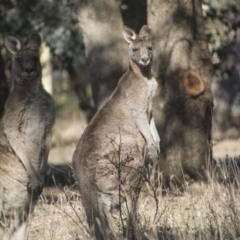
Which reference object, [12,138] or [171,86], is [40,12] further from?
[12,138]

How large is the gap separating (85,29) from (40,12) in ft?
9.29

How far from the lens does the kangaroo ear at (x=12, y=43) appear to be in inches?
288

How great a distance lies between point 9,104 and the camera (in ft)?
23.5

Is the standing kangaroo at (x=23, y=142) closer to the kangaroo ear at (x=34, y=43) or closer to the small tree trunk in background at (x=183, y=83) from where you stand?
the kangaroo ear at (x=34, y=43)

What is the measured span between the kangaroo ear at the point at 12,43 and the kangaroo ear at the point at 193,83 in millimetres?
2430

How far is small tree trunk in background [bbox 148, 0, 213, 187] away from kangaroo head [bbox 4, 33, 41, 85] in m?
2.30

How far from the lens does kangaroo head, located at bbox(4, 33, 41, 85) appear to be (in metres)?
7.11

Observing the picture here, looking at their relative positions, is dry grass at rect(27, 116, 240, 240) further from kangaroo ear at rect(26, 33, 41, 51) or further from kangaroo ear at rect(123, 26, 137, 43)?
kangaroo ear at rect(123, 26, 137, 43)

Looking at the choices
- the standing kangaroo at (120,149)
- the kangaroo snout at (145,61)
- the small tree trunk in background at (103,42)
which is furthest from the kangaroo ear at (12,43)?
the small tree trunk in background at (103,42)

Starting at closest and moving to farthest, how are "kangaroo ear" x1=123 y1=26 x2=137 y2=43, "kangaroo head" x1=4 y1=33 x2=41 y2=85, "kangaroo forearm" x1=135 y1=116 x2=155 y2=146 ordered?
"kangaroo head" x1=4 y1=33 x2=41 y2=85 < "kangaroo forearm" x1=135 y1=116 x2=155 y2=146 < "kangaroo ear" x1=123 y1=26 x2=137 y2=43

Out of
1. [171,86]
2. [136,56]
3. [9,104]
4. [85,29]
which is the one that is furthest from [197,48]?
[9,104]

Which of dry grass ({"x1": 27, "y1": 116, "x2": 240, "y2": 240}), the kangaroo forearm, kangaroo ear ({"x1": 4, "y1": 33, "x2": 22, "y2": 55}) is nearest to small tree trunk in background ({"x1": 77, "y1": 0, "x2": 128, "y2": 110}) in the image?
dry grass ({"x1": 27, "y1": 116, "x2": 240, "y2": 240})

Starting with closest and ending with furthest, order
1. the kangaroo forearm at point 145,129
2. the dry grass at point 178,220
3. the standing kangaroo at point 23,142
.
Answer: the dry grass at point 178,220
the standing kangaroo at point 23,142
the kangaroo forearm at point 145,129

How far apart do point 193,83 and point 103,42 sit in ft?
3.66
